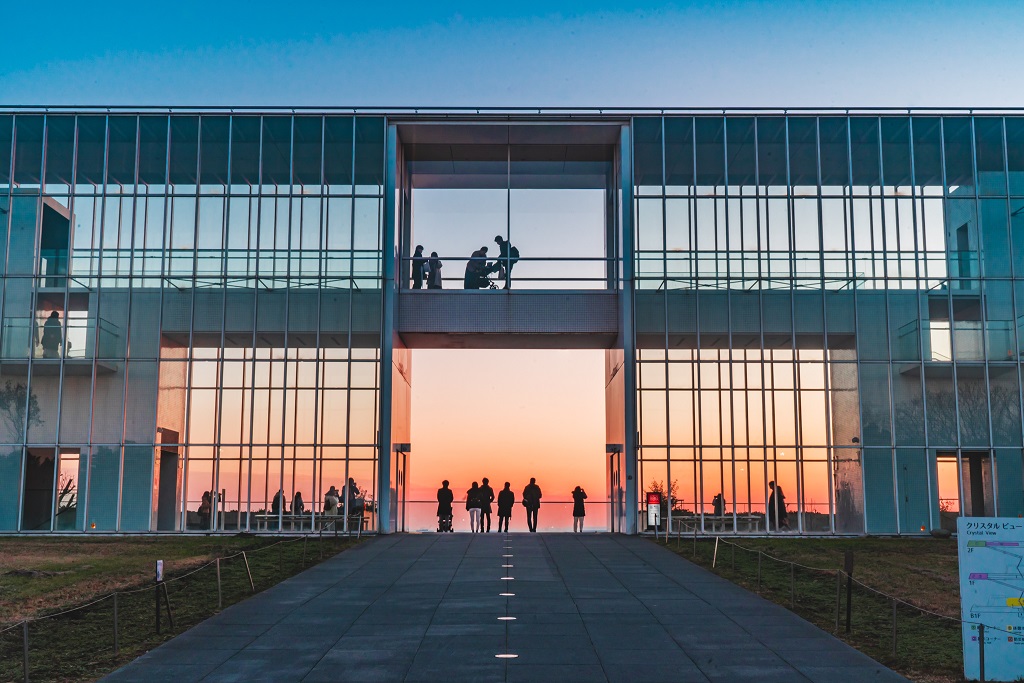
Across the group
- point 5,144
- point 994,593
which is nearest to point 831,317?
point 994,593

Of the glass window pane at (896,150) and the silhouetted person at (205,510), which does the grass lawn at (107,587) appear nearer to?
the silhouetted person at (205,510)

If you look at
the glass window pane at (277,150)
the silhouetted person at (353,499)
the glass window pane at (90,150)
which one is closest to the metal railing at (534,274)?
the glass window pane at (277,150)

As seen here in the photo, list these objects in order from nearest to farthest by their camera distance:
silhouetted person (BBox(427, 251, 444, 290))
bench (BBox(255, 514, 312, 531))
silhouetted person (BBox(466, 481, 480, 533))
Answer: bench (BBox(255, 514, 312, 531)), silhouetted person (BBox(427, 251, 444, 290)), silhouetted person (BBox(466, 481, 480, 533))

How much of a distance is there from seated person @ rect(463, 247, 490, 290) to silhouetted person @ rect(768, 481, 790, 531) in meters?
10.4

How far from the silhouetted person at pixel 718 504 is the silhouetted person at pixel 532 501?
5826 millimetres

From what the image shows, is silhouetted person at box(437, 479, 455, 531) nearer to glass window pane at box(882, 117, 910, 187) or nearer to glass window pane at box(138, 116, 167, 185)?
glass window pane at box(138, 116, 167, 185)

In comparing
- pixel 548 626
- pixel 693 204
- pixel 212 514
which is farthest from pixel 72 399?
pixel 548 626

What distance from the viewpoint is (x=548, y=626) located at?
15133 mm

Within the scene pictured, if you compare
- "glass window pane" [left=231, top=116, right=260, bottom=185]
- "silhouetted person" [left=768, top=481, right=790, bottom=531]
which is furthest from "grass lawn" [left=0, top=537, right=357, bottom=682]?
"silhouetted person" [left=768, top=481, right=790, bottom=531]

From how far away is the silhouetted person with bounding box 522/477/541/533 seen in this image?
34438 millimetres

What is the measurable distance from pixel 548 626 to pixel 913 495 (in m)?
19.5

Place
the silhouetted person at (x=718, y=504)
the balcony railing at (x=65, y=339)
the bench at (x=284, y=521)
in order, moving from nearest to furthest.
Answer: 1. the bench at (x=284, y=521)
2. the silhouetted person at (x=718, y=504)
3. the balcony railing at (x=65, y=339)

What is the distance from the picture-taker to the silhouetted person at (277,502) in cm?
3120

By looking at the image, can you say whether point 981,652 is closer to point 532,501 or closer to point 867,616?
point 867,616
